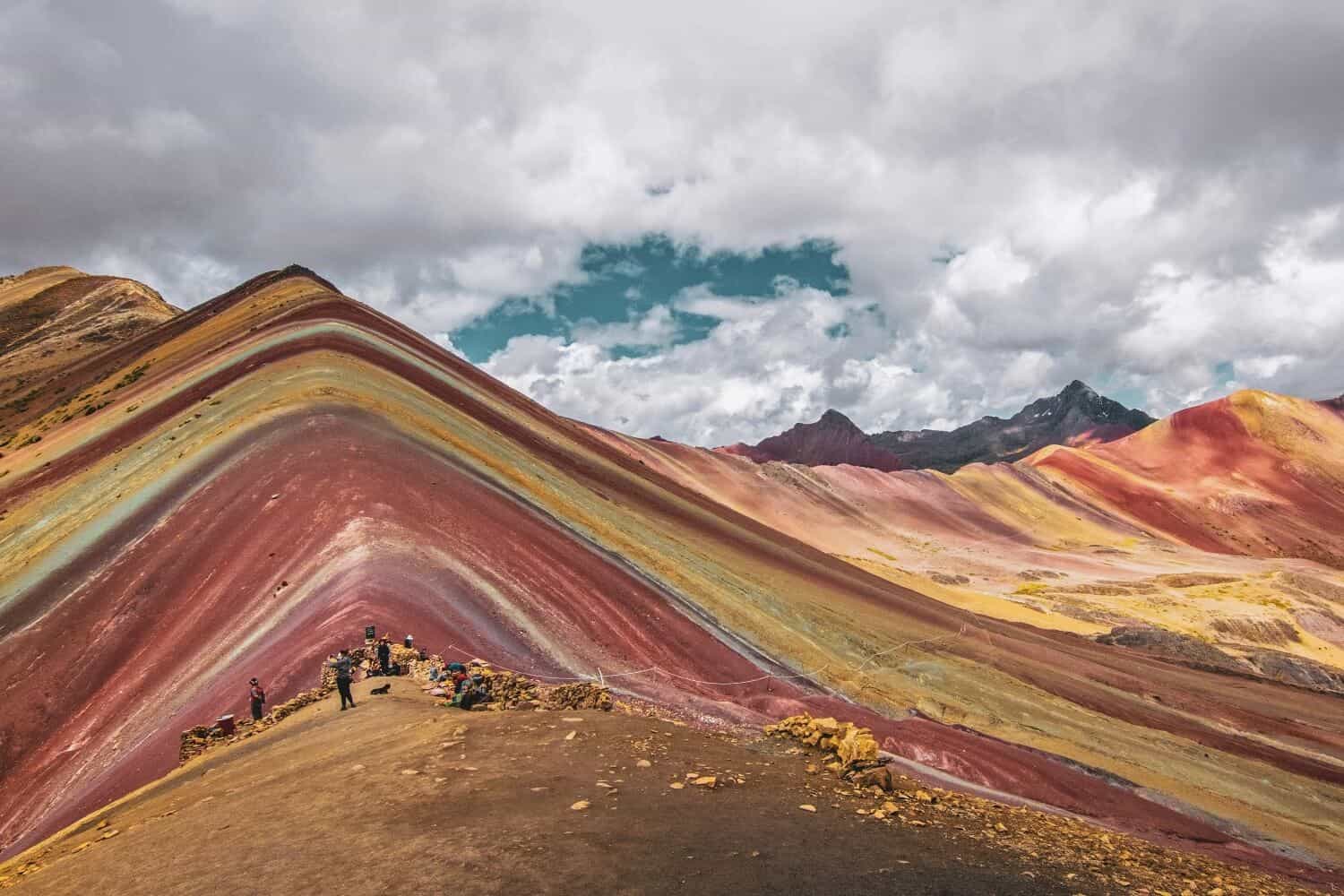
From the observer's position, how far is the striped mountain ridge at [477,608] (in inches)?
883

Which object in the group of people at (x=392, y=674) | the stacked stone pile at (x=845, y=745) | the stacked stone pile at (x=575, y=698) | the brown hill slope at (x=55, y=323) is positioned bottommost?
the stacked stone pile at (x=845, y=745)

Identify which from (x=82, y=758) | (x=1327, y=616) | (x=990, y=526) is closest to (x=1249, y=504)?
(x=990, y=526)

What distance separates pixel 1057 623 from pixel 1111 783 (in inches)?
2062

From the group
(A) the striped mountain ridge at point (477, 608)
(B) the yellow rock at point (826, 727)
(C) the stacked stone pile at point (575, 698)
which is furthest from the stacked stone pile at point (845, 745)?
(A) the striped mountain ridge at point (477, 608)

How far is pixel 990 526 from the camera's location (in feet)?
436

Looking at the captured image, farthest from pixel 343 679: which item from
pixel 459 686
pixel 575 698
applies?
pixel 575 698

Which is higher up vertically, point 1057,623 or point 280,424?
point 280,424

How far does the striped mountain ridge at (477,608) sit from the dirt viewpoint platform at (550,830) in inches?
254

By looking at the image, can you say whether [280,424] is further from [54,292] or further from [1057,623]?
[54,292]

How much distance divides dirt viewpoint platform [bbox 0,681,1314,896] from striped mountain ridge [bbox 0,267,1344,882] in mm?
6461

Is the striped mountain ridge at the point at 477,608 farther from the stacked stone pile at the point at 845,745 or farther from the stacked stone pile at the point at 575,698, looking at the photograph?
the stacked stone pile at the point at 845,745

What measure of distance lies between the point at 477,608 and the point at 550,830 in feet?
49.9

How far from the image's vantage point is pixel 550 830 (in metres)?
10.0

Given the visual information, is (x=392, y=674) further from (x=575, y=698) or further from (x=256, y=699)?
(x=575, y=698)
